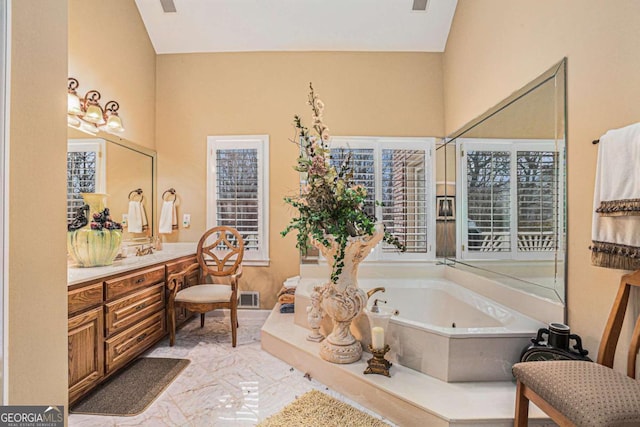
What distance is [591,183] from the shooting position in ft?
5.45

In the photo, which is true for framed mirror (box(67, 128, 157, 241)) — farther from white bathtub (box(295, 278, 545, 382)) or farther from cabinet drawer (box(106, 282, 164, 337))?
white bathtub (box(295, 278, 545, 382))

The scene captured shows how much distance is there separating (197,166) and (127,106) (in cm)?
88

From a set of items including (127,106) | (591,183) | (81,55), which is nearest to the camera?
(591,183)

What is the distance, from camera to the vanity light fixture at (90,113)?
93.7 inches

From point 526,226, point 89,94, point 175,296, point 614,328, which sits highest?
point 89,94

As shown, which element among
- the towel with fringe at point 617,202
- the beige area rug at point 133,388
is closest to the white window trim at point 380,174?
the beige area rug at point 133,388

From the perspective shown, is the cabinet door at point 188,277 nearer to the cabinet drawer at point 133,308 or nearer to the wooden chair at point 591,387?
the cabinet drawer at point 133,308

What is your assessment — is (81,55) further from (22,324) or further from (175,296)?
(22,324)

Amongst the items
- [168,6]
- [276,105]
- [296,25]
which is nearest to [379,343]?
[276,105]

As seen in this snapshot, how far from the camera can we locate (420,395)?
5.48 ft

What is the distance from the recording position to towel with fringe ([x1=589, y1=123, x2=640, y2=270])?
132 cm

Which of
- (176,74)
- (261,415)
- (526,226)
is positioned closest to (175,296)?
(261,415)

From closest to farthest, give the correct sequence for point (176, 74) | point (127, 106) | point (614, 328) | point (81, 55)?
point (614, 328) → point (81, 55) → point (127, 106) → point (176, 74)

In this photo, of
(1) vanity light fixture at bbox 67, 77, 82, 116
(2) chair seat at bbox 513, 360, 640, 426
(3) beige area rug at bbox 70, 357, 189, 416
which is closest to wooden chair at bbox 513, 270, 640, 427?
(2) chair seat at bbox 513, 360, 640, 426
